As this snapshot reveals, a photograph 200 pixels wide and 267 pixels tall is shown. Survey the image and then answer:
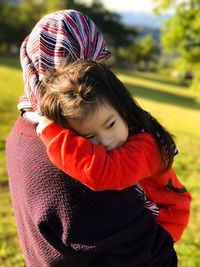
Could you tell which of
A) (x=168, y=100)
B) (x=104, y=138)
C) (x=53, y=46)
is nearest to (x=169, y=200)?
(x=104, y=138)

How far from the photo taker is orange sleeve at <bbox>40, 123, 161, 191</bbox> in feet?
3.74

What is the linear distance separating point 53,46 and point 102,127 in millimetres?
515

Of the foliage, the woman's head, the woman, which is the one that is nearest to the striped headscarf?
the woman

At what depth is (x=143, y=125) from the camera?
153 centimetres

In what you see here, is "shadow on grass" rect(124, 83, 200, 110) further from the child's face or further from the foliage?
the child's face

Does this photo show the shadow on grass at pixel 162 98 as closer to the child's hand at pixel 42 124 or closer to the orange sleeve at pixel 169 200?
the orange sleeve at pixel 169 200

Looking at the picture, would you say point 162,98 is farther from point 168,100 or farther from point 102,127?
point 102,127

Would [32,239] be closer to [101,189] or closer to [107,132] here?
[101,189]

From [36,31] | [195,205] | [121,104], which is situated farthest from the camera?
[195,205]

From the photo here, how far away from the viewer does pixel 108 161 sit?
1213 mm

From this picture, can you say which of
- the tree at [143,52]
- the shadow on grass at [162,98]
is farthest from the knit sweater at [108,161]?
the tree at [143,52]

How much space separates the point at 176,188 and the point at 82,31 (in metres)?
1.03

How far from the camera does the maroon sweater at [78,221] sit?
1150 mm

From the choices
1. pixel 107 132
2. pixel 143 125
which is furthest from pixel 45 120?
pixel 143 125
